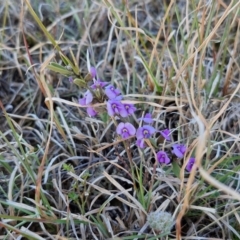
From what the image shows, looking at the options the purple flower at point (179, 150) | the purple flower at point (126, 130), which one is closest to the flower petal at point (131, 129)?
the purple flower at point (126, 130)

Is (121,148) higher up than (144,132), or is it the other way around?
(144,132)

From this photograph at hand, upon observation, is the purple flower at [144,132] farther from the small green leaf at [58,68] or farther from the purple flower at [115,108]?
the small green leaf at [58,68]

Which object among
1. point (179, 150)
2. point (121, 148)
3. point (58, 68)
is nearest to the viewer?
point (58, 68)

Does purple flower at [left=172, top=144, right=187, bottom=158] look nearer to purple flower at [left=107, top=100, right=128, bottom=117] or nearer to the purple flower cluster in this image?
the purple flower cluster

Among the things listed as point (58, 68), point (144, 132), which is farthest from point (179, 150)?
point (58, 68)

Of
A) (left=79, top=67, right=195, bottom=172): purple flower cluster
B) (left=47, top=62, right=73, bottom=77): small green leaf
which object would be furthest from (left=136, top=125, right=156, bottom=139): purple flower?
(left=47, top=62, right=73, bottom=77): small green leaf

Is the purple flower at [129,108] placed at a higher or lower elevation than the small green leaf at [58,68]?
lower

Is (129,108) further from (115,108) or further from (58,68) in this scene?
(58,68)
